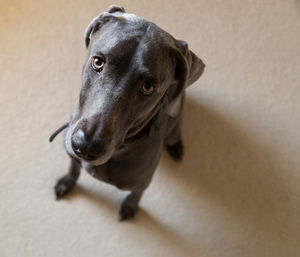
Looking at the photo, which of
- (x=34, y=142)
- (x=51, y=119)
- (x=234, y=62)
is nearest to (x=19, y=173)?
(x=34, y=142)

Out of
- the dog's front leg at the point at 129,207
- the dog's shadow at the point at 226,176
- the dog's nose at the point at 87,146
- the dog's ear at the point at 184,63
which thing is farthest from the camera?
the dog's shadow at the point at 226,176

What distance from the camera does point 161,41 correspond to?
3.47 feet

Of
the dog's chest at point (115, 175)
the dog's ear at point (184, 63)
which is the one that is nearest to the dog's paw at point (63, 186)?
the dog's chest at point (115, 175)

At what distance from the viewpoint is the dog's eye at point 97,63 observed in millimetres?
1014

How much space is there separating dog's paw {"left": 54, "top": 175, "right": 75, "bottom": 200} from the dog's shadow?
5 centimetres

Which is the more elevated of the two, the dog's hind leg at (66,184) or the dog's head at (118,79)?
the dog's head at (118,79)

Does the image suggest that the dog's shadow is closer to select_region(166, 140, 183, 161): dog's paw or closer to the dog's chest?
select_region(166, 140, 183, 161): dog's paw

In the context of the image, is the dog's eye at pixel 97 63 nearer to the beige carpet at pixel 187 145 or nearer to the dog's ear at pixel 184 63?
the dog's ear at pixel 184 63

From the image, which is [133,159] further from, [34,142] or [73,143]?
[34,142]

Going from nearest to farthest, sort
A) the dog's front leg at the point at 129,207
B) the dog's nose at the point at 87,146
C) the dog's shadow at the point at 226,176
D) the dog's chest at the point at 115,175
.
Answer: the dog's nose at the point at 87,146 → the dog's chest at the point at 115,175 → the dog's front leg at the point at 129,207 → the dog's shadow at the point at 226,176

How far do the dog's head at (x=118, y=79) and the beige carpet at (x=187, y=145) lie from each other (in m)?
0.79

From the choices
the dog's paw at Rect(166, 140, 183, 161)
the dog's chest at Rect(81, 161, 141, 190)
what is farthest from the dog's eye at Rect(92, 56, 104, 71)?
the dog's paw at Rect(166, 140, 183, 161)

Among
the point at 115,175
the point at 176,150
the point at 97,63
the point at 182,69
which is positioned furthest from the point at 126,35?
the point at 176,150

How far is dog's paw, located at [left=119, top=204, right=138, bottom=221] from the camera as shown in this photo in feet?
5.59
